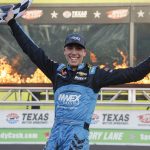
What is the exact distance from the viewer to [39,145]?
8.30 meters

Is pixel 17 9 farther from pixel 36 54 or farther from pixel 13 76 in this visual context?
pixel 13 76

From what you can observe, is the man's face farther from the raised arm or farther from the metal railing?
the metal railing

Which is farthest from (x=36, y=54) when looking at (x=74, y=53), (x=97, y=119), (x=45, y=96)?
(x=45, y=96)

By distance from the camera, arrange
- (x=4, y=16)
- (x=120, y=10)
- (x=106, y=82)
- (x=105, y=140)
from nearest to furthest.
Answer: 1. (x=106, y=82)
2. (x=4, y=16)
3. (x=105, y=140)
4. (x=120, y=10)

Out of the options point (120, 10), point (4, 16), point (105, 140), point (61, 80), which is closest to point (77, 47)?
point (61, 80)

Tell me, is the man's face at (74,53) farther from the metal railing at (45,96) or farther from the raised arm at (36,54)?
the metal railing at (45,96)

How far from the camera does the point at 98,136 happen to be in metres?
8.20

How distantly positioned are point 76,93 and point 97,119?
464cm

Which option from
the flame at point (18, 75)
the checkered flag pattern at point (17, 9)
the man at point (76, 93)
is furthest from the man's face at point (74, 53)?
the flame at point (18, 75)

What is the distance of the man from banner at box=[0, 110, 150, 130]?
4.52 metres

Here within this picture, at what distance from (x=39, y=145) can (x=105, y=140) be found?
3.30 feet

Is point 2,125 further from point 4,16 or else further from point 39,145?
point 4,16

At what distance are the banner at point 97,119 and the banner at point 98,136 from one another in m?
0.07

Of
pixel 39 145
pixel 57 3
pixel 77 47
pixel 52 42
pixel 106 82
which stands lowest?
pixel 39 145
